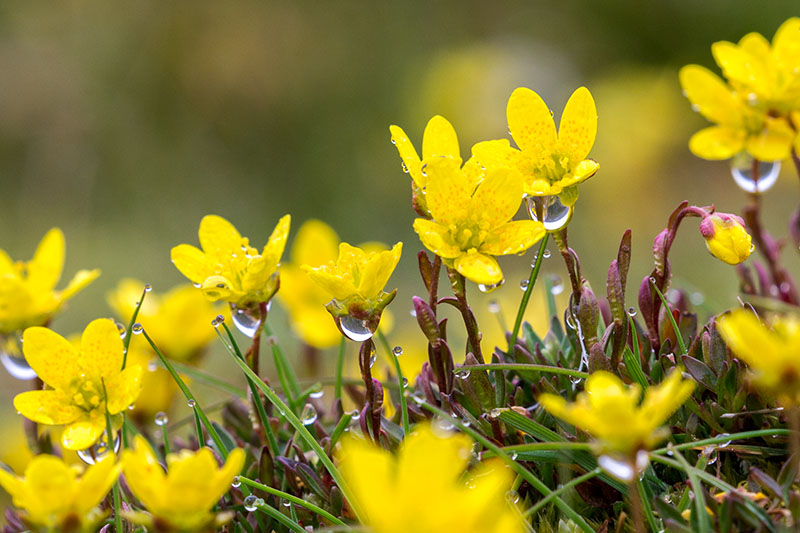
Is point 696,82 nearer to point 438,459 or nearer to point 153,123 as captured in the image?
point 438,459

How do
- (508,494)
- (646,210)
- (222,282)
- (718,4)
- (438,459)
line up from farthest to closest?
(718,4), (646,210), (222,282), (508,494), (438,459)

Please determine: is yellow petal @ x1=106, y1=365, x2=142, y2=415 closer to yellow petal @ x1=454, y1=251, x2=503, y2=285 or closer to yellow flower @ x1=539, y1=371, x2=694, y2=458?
yellow petal @ x1=454, y1=251, x2=503, y2=285

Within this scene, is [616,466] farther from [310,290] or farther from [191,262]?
[310,290]

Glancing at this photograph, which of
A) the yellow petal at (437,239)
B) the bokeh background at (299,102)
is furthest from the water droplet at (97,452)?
the bokeh background at (299,102)

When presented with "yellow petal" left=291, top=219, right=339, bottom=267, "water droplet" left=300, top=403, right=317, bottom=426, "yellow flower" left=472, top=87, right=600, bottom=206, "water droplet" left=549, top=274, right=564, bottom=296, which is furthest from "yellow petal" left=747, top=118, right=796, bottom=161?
"yellow petal" left=291, top=219, right=339, bottom=267

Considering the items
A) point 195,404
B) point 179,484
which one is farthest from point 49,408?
point 179,484

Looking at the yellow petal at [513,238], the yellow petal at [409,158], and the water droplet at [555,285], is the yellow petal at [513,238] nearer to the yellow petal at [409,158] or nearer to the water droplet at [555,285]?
the yellow petal at [409,158]

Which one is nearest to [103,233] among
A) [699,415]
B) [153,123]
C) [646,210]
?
[153,123]
